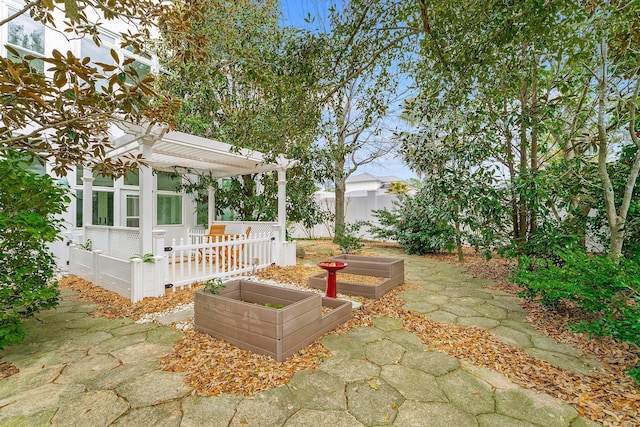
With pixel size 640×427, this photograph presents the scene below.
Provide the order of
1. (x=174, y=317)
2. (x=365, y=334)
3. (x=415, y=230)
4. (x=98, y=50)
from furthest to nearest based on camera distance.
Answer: (x=415, y=230) → (x=98, y=50) → (x=174, y=317) → (x=365, y=334)

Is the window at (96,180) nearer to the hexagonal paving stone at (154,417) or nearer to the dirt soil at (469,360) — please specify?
the dirt soil at (469,360)

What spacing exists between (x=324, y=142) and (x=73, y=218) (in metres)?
6.07

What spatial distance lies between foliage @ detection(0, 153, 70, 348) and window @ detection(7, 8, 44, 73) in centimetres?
490

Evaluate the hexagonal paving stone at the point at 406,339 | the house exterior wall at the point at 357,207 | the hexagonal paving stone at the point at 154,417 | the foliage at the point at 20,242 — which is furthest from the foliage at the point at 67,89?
the house exterior wall at the point at 357,207

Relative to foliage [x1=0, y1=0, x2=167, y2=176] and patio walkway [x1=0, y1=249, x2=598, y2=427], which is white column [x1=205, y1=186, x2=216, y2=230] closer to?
patio walkway [x1=0, y1=249, x2=598, y2=427]

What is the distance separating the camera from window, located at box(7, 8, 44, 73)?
20.4 feet

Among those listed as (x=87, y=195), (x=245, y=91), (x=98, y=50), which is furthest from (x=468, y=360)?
(x=98, y=50)

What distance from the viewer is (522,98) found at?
16.4 feet

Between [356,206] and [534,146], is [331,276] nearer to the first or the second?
[534,146]

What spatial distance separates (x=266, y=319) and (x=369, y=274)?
3203 mm

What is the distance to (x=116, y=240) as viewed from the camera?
525cm

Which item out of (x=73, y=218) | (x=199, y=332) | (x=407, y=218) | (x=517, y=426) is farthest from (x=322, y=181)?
(x=517, y=426)

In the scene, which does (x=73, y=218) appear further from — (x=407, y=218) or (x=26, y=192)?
(x=407, y=218)

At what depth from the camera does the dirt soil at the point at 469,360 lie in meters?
2.24
